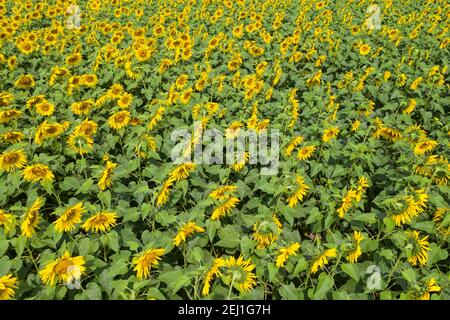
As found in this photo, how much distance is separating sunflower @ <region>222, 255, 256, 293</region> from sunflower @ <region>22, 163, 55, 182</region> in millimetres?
1828

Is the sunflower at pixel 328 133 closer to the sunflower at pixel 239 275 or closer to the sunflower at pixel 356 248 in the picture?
the sunflower at pixel 356 248

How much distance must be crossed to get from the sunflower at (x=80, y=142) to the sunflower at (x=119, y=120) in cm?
41

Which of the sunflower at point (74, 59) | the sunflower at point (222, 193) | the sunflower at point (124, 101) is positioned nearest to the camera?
the sunflower at point (222, 193)

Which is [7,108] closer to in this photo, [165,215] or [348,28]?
[165,215]

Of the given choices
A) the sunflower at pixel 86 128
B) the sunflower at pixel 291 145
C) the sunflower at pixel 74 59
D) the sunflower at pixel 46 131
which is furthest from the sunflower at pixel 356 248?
the sunflower at pixel 74 59

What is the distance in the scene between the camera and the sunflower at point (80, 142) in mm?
3912

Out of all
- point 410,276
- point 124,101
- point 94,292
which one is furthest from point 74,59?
point 410,276

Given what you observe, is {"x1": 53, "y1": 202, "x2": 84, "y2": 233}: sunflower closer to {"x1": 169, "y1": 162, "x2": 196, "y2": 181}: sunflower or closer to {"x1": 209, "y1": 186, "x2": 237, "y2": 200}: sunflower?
{"x1": 169, "y1": 162, "x2": 196, "y2": 181}: sunflower

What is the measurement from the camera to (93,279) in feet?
9.50

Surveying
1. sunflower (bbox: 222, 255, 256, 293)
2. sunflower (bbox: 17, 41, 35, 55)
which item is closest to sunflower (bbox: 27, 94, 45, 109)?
sunflower (bbox: 17, 41, 35, 55)

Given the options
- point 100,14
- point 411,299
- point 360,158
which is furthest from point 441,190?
point 100,14

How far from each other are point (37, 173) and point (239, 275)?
201 centimetres

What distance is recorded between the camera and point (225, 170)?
148 inches
